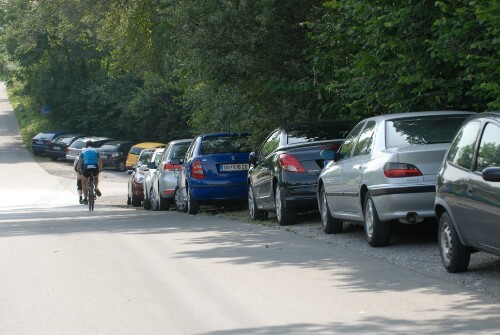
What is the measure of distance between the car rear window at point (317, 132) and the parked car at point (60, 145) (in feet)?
A: 153

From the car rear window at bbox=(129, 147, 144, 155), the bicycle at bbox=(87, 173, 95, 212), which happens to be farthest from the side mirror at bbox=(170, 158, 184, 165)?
the car rear window at bbox=(129, 147, 144, 155)

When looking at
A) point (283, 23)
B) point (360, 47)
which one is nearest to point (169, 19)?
point (283, 23)

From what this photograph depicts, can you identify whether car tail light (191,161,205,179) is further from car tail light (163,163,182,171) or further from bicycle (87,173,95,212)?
bicycle (87,173,95,212)

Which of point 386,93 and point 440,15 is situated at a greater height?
point 440,15

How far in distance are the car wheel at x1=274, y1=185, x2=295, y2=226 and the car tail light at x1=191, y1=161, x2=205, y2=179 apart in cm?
519

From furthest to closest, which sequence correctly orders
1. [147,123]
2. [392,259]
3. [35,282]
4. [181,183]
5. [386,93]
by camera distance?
[147,123] → [181,183] → [386,93] → [392,259] → [35,282]

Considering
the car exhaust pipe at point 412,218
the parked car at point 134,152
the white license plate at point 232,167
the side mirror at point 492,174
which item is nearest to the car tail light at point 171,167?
the white license plate at point 232,167

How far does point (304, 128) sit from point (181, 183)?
7.21 m

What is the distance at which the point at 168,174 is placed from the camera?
27.3 m

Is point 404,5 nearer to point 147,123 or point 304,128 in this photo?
point 304,128

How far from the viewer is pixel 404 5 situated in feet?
54.6

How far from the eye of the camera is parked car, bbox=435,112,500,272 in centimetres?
1010

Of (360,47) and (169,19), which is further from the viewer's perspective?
(169,19)

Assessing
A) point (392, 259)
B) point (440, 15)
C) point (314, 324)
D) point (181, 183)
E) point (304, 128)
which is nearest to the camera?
A: point (314, 324)
